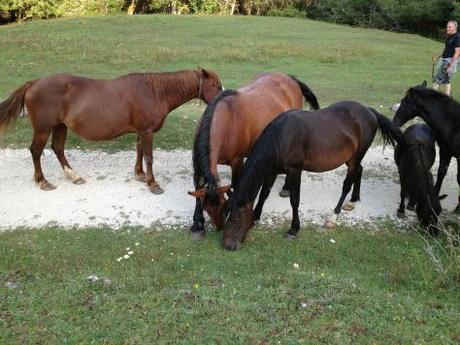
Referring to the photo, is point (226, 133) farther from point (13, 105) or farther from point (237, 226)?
point (13, 105)

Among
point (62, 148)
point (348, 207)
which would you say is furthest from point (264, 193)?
point (62, 148)

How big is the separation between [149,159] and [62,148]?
5.38ft

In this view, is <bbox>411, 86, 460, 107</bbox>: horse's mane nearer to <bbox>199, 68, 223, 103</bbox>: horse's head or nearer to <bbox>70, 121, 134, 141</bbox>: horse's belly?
<bbox>199, 68, 223, 103</bbox>: horse's head

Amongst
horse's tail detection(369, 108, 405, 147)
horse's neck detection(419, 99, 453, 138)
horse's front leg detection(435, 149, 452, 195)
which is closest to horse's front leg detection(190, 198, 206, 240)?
horse's tail detection(369, 108, 405, 147)

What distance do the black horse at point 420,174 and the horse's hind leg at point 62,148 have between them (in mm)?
5397

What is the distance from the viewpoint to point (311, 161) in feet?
21.9

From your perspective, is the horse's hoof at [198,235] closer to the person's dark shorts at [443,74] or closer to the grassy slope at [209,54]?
the grassy slope at [209,54]

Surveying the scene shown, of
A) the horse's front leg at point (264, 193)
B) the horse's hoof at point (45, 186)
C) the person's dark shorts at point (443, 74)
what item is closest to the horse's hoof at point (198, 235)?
the horse's front leg at point (264, 193)

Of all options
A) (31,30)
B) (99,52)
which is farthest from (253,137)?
(31,30)

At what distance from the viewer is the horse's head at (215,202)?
236 inches

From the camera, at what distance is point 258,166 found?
6090 mm

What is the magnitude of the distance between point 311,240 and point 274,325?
2.40 meters

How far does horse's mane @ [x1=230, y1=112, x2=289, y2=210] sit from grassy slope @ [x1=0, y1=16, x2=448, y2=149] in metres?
4.25

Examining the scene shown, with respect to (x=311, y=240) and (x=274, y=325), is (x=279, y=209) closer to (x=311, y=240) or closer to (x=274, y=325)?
(x=311, y=240)
